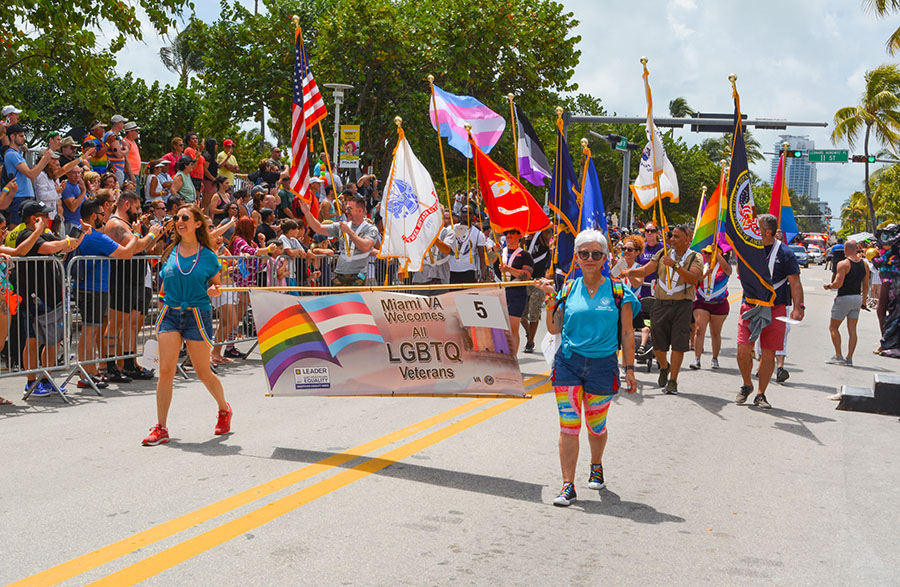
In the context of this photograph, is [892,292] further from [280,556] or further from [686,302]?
[280,556]

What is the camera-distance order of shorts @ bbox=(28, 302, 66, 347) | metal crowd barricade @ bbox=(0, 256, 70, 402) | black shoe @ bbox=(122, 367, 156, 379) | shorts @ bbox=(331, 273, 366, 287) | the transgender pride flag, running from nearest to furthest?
1. metal crowd barricade @ bbox=(0, 256, 70, 402)
2. shorts @ bbox=(28, 302, 66, 347)
3. black shoe @ bbox=(122, 367, 156, 379)
4. shorts @ bbox=(331, 273, 366, 287)
5. the transgender pride flag

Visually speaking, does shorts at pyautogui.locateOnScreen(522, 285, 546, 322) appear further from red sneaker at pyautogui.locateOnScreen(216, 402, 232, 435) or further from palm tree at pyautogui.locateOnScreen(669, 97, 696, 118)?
palm tree at pyautogui.locateOnScreen(669, 97, 696, 118)

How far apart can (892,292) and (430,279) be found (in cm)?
772

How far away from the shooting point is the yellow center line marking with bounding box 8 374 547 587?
14.1 ft

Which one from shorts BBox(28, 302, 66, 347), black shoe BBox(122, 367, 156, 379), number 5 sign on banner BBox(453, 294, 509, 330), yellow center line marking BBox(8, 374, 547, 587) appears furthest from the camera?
black shoe BBox(122, 367, 156, 379)

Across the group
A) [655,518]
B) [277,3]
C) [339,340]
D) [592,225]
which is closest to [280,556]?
[655,518]

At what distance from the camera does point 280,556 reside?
4.61m

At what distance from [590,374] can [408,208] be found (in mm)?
5257

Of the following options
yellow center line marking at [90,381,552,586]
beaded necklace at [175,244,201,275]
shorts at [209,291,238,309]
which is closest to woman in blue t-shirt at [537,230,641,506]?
yellow center line marking at [90,381,552,586]

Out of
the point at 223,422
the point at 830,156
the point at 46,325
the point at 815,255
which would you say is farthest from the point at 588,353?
the point at 815,255

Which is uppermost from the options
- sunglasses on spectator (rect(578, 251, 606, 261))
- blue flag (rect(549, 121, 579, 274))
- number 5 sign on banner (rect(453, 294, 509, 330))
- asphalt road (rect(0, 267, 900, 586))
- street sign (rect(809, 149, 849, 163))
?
street sign (rect(809, 149, 849, 163))

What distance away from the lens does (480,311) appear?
22.6 feet

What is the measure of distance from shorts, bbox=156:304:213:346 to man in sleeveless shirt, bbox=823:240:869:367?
11.1 m

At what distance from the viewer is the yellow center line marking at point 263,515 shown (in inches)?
171
